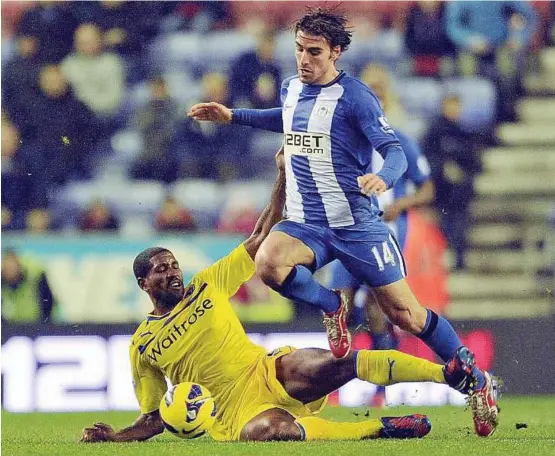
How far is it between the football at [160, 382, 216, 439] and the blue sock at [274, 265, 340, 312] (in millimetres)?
688

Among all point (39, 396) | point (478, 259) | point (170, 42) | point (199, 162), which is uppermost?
point (170, 42)

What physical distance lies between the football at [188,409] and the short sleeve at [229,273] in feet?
2.29

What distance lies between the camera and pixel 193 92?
11820mm

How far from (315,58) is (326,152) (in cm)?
51

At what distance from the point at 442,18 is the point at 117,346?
13.3ft

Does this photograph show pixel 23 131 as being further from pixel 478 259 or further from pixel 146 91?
pixel 478 259

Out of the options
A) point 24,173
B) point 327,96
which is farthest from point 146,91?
point 327,96

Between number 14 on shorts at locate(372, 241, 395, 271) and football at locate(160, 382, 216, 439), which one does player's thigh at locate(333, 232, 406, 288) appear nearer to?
number 14 on shorts at locate(372, 241, 395, 271)

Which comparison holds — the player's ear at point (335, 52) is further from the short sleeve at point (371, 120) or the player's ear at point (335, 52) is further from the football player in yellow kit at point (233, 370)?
the football player in yellow kit at point (233, 370)

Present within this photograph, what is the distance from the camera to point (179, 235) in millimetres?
11391

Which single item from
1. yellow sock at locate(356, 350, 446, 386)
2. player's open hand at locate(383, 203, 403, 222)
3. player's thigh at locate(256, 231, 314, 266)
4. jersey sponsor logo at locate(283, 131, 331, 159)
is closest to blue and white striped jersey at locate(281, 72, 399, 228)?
jersey sponsor logo at locate(283, 131, 331, 159)

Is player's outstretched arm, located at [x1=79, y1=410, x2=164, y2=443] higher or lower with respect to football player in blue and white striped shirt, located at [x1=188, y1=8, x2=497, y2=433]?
lower

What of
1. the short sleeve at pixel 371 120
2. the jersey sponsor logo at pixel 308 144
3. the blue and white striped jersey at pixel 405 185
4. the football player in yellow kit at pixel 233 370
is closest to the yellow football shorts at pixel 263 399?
the football player in yellow kit at pixel 233 370

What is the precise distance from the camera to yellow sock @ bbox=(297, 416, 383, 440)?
6.68 m
